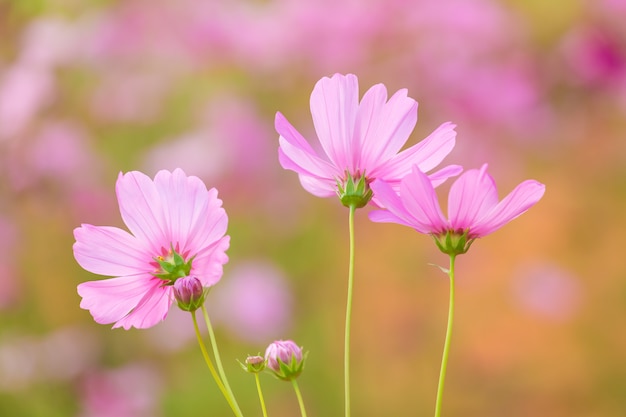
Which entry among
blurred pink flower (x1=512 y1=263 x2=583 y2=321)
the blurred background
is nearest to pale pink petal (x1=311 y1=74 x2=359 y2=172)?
the blurred background

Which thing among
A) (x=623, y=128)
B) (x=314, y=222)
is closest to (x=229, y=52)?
(x=314, y=222)

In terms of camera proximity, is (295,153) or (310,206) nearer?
(295,153)

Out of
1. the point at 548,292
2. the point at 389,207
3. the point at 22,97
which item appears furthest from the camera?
the point at 548,292

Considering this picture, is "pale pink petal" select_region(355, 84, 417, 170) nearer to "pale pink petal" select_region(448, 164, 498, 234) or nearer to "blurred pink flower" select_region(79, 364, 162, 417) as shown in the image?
"pale pink petal" select_region(448, 164, 498, 234)

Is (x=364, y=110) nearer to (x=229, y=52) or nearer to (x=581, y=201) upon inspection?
(x=229, y=52)

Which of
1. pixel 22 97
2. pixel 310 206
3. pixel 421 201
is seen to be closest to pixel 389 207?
pixel 421 201

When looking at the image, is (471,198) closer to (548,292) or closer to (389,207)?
(389,207)

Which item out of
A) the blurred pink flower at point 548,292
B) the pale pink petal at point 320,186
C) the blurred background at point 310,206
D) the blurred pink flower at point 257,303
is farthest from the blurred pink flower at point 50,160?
the pale pink petal at point 320,186
